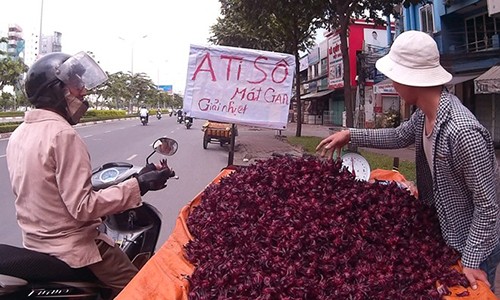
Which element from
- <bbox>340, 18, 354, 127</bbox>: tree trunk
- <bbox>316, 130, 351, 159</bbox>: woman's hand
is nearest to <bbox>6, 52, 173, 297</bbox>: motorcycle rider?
<bbox>316, 130, 351, 159</bbox>: woman's hand

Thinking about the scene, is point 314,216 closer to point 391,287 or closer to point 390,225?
point 390,225

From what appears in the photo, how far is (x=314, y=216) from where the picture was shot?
217 cm

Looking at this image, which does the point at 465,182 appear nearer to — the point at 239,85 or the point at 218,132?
the point at 239,85

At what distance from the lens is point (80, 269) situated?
2.08 m

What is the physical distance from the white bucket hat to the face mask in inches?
53.2

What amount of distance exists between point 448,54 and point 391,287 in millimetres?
18391

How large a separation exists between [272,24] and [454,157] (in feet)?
58.0

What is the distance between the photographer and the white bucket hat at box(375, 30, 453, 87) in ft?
6.47

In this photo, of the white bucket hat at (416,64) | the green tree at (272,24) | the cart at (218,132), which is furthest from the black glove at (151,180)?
the cart at (218,132)

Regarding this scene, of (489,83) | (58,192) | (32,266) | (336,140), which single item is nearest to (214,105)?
(336,140)

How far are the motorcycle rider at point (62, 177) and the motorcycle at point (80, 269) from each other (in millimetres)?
70

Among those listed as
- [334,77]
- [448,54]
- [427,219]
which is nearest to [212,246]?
[427,219]

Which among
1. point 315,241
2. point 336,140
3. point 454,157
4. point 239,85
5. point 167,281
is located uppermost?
point 239,85

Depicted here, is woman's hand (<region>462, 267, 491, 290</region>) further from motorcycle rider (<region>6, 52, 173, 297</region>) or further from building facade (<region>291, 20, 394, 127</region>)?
building facade (<region>291, 20, 394, 127</region>)
